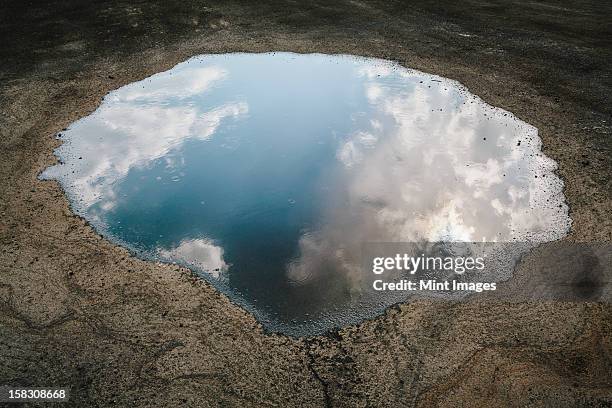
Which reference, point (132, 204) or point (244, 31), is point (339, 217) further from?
point (244, 31)

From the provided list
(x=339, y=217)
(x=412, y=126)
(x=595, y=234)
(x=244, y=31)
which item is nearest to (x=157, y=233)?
(x=339, y=217)
